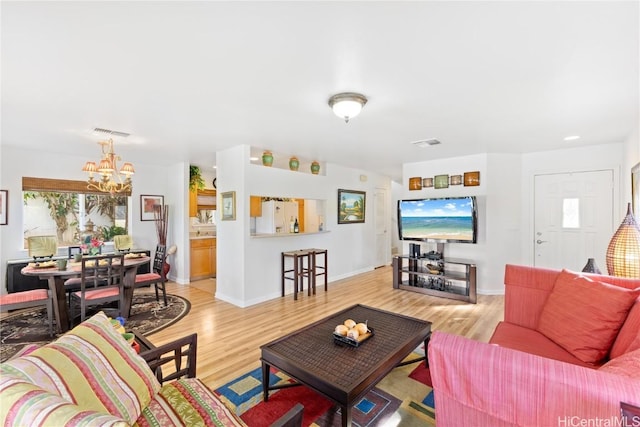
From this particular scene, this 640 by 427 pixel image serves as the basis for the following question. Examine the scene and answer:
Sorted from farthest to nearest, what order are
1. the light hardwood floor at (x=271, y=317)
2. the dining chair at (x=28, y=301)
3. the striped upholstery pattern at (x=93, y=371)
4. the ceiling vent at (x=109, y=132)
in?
the ceiling vent at (x=109, y=132), the dining chair at (x=28, y=301), the light hardwood floor at (x=271, y=317), the striped upholstery pattern at (x=93, y=371)

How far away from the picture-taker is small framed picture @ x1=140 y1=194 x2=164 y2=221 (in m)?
5.65

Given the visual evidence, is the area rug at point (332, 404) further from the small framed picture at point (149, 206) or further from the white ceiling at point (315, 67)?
the small framed picture at point (149, 206)

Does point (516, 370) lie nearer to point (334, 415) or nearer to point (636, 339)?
point (636, 339)

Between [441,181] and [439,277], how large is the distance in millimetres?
1704

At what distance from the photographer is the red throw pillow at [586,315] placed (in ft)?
5.24

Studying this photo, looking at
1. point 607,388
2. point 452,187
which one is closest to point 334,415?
point 607,388

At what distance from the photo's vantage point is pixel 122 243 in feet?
16.4

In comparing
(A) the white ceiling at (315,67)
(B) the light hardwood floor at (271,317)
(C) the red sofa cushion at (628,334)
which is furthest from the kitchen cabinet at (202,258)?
(C) the red sofa cushion at (628,334)

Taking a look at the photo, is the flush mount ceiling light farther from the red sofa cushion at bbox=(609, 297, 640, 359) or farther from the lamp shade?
the lamp shade

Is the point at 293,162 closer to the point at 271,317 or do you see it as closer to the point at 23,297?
the point at 271,317

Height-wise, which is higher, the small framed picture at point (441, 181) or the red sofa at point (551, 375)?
the small framed picture at point (441, 181)

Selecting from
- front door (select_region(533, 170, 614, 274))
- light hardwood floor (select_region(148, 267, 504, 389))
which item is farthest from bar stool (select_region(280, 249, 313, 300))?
front door (select_region(533, 170, 614, 274))

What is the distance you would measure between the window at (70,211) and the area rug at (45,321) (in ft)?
4.96

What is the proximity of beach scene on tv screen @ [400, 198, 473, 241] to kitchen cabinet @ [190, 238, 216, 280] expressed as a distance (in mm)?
3922
